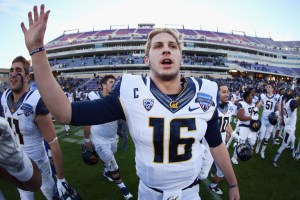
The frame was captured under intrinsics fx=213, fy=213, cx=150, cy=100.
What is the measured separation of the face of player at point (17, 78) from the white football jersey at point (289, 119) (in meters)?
7.34

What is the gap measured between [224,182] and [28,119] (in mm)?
4630

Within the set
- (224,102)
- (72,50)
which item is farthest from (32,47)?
(72,50)

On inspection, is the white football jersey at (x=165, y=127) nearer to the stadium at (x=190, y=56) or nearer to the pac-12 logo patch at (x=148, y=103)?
the pac-12 logo patch at (x=148, y=103)

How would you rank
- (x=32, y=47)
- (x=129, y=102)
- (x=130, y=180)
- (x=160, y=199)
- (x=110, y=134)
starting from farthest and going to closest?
1. (x=130, y=180)
2. (x=110, y=134)
3. (x=160, y=199)
4. (x=129, y=102)
5. (x=32, y=47)

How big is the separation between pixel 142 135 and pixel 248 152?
12.2 feet

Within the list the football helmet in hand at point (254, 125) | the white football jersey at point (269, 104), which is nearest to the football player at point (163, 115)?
the football helmet in hand at point (254, 125)

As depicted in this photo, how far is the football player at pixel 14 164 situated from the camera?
100 cm

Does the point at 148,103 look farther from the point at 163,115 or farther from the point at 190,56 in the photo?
the point at 190,56

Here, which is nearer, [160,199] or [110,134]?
[160,199]

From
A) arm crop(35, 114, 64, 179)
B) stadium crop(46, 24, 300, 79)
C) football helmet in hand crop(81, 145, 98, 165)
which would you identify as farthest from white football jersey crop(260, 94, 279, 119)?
stadium crop(46, 24, 300, 79)

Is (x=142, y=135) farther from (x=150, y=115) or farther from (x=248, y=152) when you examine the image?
(x=248, y=152)

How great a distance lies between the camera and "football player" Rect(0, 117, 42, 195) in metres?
1.00

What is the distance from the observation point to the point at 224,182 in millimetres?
5320

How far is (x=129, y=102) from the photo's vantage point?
1.73 meters
